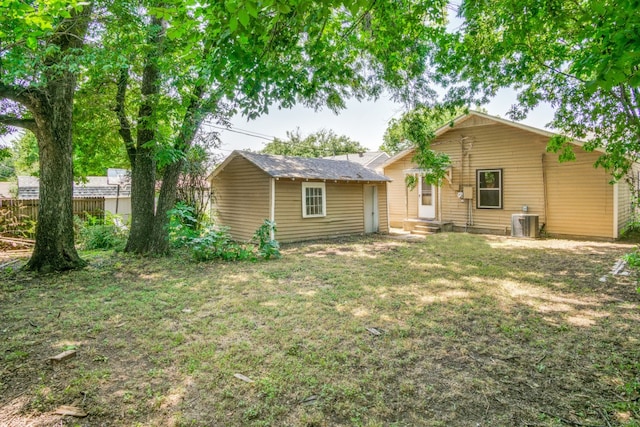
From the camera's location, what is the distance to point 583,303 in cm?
462

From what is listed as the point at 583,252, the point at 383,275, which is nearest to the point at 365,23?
the point at 383,275

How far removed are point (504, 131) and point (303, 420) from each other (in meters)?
12.3

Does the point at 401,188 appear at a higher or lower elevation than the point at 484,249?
higher

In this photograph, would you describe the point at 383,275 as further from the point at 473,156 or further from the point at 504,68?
the point at 473,156

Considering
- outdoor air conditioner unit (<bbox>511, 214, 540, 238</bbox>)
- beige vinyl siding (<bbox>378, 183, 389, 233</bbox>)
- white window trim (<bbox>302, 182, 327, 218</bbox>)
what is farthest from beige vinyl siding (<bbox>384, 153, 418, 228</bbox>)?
white window trim (<bbox>302, 182, 327, 218</bbox>)

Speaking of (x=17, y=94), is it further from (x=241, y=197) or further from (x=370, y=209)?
(x=370, y=209)

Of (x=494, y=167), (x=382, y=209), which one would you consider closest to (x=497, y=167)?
(x=494, y=167)

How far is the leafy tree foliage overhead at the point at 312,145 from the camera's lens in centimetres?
3362

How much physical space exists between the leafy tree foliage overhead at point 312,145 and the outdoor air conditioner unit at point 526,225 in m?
24.2

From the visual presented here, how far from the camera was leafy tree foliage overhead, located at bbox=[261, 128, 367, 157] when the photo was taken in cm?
3362

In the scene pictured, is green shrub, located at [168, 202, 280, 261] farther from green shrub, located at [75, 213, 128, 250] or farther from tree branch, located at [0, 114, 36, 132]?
tree branch, located at [0, 114, 36, 132]

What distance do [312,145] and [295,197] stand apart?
24.5 metres

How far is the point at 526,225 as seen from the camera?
1094cm

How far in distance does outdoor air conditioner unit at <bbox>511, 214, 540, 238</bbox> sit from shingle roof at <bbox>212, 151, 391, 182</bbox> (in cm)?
486
